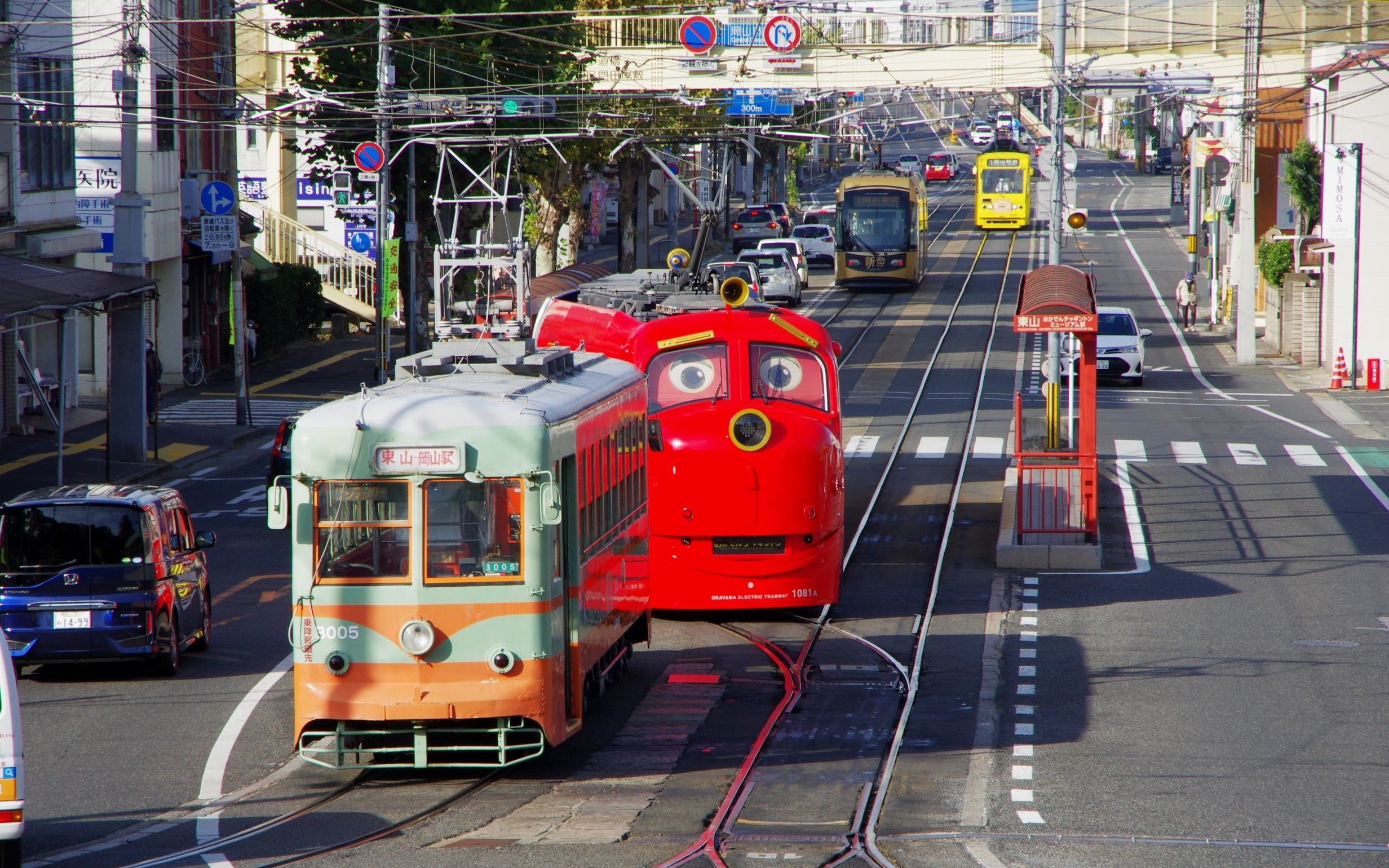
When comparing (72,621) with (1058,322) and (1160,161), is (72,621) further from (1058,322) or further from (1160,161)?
(1160,161)

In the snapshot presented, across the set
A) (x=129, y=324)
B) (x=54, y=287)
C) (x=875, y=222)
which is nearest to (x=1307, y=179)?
(x=875, y=222)

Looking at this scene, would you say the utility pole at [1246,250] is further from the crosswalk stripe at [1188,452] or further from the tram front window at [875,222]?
the crosswalk stripe at [1188,452]

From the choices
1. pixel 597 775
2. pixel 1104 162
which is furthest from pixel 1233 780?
pixel 1104 162

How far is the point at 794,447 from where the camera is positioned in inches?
661

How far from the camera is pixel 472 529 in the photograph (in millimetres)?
11266

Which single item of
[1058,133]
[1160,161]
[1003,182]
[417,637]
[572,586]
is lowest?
[417,637]

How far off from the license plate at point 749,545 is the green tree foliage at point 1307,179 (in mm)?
34214

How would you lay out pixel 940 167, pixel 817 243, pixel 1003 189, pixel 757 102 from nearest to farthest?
1. pixel 757 102
2. pixel 817 243
3. pixel 1003 189
4. pixel 940 167

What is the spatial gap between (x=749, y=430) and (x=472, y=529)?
596 cm

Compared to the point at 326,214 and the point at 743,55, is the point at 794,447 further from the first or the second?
the point at 326,214

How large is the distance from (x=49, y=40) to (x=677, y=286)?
17404 millimetres

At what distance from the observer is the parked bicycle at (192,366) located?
4097 centimetres

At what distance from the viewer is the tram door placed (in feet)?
39.2

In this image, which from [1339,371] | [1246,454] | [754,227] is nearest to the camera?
[1246,454]
